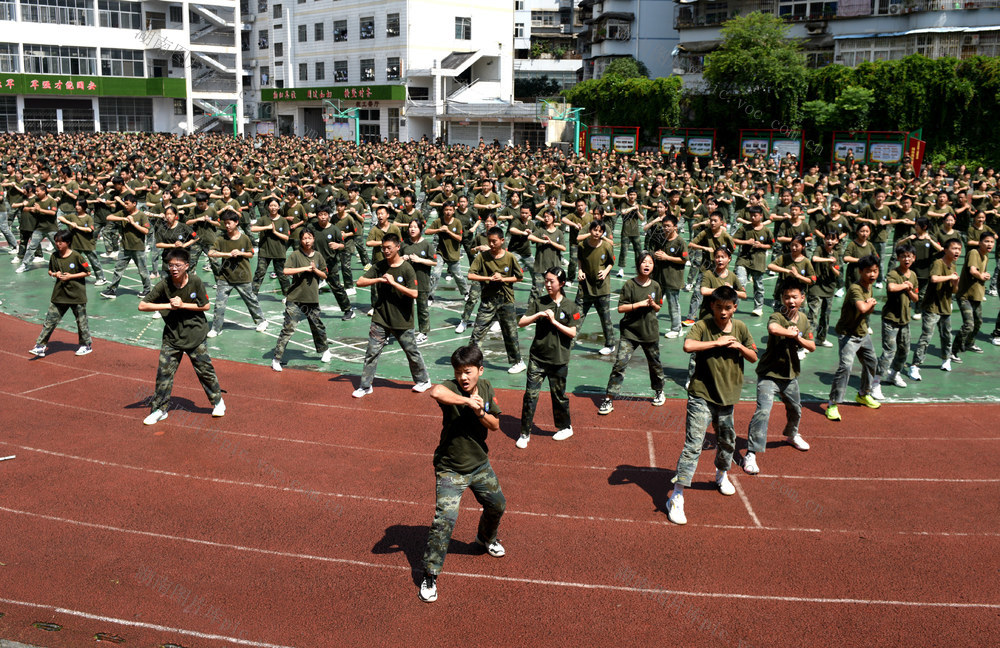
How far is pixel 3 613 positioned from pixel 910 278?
9859 millimetres

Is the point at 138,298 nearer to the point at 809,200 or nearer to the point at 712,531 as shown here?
the point at 712,531

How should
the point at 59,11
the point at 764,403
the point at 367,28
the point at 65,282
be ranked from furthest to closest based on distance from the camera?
the point at 367,28, the point at 59,11, the point at 65,282, the point at 764,403

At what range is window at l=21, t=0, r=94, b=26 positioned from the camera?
184 feet

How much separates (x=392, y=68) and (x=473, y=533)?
60.1 m

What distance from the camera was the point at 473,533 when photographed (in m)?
7.46

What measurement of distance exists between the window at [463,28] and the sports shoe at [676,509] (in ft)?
203

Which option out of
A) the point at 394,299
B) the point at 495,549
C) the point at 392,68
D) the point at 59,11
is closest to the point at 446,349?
the point at 394,299

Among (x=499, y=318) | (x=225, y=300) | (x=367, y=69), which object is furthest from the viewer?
(x=367, y=69)

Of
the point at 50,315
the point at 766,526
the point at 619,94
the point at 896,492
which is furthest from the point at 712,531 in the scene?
the point at 619,94

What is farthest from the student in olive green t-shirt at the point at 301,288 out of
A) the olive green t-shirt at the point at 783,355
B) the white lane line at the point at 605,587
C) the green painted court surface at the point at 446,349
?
the olive green t-shirt at the point at 783,355

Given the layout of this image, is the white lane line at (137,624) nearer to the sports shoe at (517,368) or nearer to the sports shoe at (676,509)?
the sports shoe at (676,509)

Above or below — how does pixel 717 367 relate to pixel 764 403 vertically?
above

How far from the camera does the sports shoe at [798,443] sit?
9320mm

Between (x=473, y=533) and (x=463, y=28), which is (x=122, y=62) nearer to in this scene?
(x=463, y=28)
